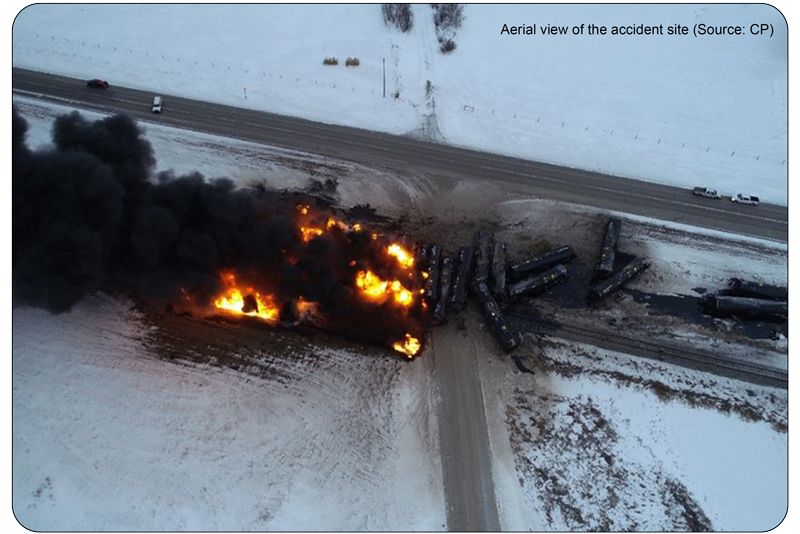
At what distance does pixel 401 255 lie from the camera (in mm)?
44562

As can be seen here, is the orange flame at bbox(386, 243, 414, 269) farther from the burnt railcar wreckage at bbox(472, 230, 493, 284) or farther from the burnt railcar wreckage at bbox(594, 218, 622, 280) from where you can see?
the burnt railcar wreckage at bbox(594, 218, 622, 280)

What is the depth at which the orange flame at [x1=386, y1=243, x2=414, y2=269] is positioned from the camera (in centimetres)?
4388

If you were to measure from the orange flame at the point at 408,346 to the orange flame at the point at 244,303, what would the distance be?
1004cm

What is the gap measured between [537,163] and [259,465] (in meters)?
39.5

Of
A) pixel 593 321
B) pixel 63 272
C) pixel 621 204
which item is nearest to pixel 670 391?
pixel 593 321

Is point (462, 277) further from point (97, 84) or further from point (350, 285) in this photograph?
point (97, 84)

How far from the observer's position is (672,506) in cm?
3481

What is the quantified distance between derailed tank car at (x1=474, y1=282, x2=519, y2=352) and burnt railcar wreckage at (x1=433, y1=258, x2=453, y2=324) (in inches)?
93.4

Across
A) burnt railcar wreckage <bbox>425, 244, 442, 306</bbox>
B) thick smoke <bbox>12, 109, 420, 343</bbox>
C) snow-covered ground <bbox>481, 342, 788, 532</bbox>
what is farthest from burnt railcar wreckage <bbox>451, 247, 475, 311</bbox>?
snow-covered ground <bbox>481, 342, 788, 532</bbox>

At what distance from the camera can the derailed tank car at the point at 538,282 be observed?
139 ft

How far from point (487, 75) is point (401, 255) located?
31578 millimetres

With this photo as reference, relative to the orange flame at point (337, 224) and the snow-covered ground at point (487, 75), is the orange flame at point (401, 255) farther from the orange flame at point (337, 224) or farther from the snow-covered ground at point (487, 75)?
the snow-covered ground at point (487, 75)

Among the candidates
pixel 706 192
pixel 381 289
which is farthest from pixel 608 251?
pixel 381 289

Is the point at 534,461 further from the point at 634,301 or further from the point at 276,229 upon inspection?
the point at 276,229
